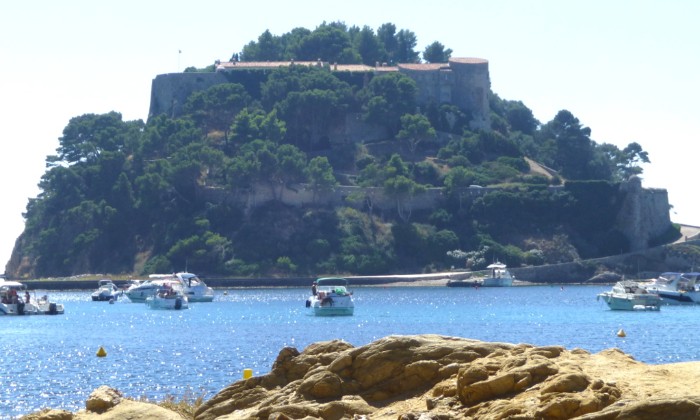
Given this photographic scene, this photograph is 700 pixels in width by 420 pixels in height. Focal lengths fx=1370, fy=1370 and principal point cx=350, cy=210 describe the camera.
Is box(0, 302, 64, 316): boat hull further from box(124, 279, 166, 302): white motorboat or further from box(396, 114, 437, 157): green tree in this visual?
box(396, 114, 437, 157): green tree

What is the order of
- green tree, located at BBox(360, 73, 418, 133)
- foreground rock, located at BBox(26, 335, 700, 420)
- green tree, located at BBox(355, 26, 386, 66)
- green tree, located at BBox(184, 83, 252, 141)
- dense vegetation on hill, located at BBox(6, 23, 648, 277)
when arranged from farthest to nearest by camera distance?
green tree, located at BBox(355, 26, 386, 66), green tree, located at BBox(184, 83, 252, 141), green tree, located at BBox(360, 73, 418, 133), dense vegetation on hill, located at BBox(6, 23, 648, 277), foreground rock, located at BBox(26, 335, 700, 420)

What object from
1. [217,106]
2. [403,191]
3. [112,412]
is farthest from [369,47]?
[112,412]

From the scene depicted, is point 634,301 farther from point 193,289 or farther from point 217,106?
point 217,106

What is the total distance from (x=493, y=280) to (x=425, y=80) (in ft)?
84.2

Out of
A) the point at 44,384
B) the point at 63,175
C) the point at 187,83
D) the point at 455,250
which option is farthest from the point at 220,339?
the point at 187,83

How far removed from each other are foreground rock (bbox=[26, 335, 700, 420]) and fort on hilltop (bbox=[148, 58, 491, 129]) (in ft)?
338

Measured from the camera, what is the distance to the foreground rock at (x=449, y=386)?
12.8 m

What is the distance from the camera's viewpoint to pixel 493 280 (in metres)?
101

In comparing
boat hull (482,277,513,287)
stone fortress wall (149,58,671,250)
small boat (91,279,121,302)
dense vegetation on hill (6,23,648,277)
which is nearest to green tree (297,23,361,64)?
stone fortress wall (149,58,671,250)

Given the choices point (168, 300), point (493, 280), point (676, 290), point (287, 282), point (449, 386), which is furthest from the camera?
point (493, 280)

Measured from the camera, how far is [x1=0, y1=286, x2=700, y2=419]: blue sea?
115 ft

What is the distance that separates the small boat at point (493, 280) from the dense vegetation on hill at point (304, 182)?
207cm

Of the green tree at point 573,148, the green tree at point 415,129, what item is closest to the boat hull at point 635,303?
the green tree at point 415,129

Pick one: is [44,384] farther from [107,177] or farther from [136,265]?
[107,177]
